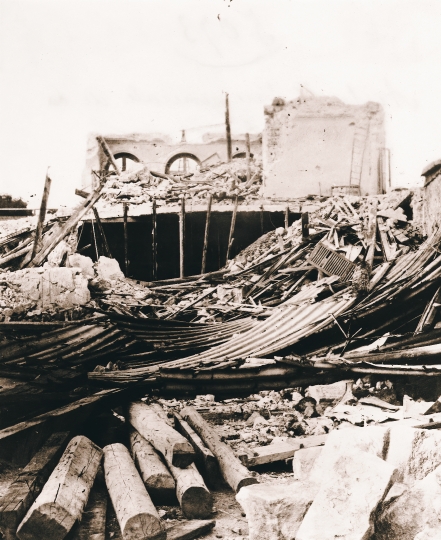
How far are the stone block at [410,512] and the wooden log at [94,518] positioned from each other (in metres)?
1.57

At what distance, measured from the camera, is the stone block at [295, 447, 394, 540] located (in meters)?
2.44

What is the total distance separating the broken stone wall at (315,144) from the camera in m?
18.1

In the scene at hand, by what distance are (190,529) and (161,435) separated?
2.78 ft

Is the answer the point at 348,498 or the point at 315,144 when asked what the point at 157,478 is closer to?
the point at 348,498

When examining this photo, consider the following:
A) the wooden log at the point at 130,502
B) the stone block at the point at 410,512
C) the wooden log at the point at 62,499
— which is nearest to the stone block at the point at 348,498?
the stone block at the point at 410,512

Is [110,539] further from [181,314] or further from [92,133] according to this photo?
[92,133]

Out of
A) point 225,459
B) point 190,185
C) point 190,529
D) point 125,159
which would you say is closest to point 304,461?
point 225,459

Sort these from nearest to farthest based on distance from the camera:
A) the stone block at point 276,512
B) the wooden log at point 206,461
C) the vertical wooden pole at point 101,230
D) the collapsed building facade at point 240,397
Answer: the stone block at point 276,512 → the collapsed building facade at point 240,397 → the wooden log at point 206,461 → the vertical wooden pole at point 101,230

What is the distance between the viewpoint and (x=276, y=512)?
2.75m

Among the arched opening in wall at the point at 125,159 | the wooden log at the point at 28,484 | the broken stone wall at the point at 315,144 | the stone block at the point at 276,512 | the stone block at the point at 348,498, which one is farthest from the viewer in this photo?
the arched opening in wall at the point at 125,159

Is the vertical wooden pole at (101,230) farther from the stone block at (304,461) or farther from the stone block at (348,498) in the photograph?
the stone block at (348,498)

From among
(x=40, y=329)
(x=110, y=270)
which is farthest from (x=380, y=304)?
(x=110, y=270)

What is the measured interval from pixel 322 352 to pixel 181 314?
13.7 ft

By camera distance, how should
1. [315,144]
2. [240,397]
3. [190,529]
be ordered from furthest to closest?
1. [315,144]
2. [240,397]
3. [190,529]
